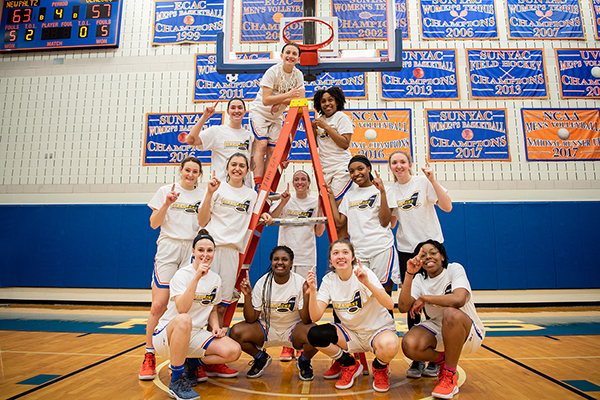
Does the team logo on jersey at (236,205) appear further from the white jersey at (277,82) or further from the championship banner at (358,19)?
the championship banner at (358,19)

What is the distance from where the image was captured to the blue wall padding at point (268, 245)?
737cm

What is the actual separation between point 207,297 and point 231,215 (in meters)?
0.74

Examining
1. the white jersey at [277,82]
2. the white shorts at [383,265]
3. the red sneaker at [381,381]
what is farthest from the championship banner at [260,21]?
the red sneaker at [381,381]

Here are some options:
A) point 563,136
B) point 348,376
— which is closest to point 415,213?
point 348,376

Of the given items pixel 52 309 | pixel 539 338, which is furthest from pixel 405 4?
pixel 52 309

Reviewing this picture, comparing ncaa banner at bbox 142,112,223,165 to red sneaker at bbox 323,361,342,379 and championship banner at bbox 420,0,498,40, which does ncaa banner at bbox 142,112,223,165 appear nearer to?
championship banner at bbox 420,0,498,40

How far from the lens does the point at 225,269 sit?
10.3 feet

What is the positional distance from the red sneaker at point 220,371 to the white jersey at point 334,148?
6.83 ft

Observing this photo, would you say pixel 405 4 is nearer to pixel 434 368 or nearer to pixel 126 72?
pixel 126 72

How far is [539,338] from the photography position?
15.4 ft

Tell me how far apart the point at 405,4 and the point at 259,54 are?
369 cm

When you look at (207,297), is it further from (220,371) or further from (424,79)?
(424,79)

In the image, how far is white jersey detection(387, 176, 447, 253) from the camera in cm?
334

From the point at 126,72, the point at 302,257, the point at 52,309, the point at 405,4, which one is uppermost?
the point at 405,4
